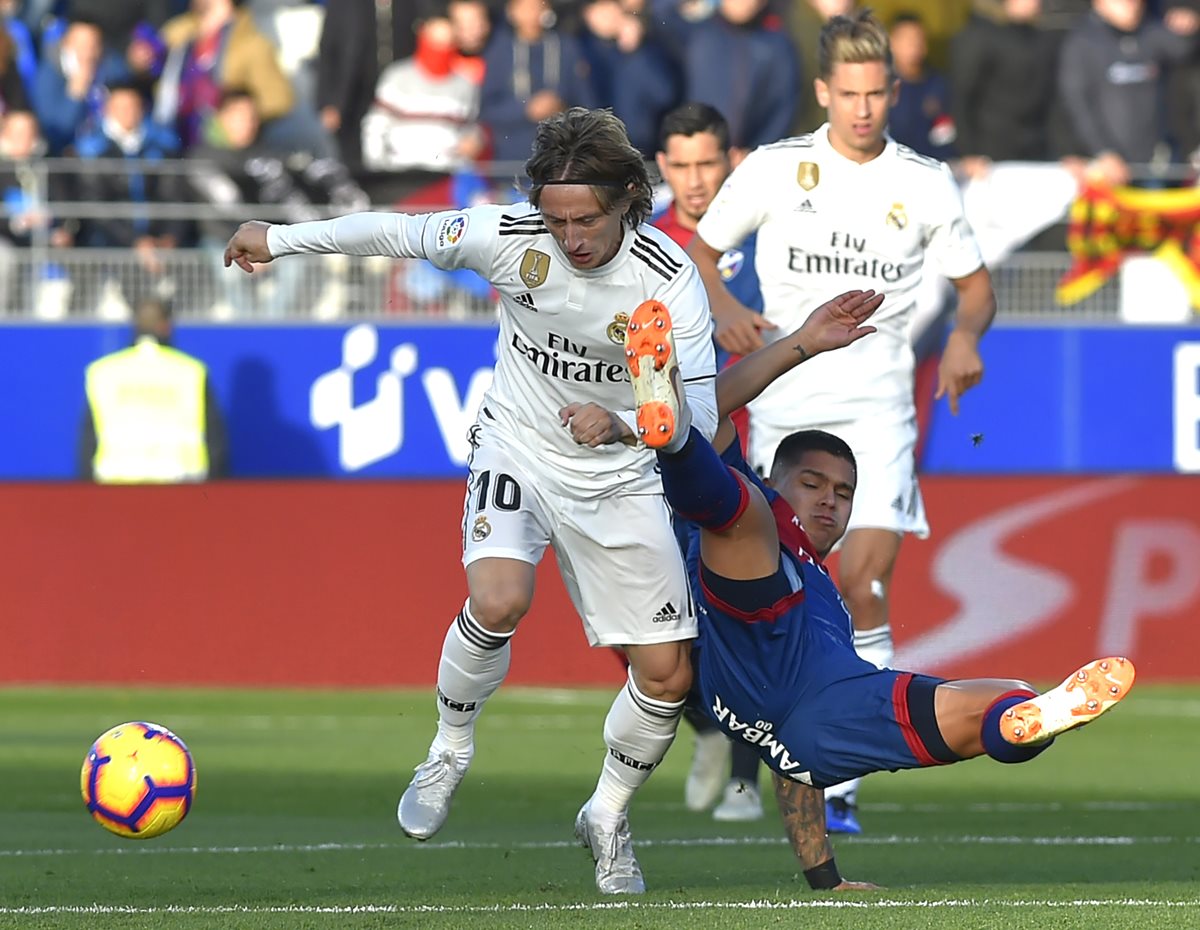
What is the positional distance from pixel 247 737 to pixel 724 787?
10.7 ft

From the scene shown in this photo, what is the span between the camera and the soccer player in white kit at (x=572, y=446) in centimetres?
664

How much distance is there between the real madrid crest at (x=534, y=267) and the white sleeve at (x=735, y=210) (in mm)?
1996

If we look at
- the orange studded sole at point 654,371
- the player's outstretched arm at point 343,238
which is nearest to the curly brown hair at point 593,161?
the player's outstretched arm at point 343,238

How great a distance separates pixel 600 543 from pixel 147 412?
9.42 meters

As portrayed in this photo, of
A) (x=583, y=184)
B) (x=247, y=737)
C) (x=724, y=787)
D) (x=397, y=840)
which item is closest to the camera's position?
(x=583, y=184)

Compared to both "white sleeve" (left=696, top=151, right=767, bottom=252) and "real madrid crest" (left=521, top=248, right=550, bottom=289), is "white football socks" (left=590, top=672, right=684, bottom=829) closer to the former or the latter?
"real madrid crest" (left=521, top=248, right=550, bottom=289)

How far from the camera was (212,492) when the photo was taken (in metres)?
14.7

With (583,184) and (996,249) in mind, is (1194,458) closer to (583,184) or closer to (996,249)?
(996,249)

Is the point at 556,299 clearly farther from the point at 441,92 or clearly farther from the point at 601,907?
the point at 441,92

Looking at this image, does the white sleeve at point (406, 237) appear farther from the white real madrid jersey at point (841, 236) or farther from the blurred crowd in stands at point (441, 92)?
the blurred crowd in stands at point (441, 92)

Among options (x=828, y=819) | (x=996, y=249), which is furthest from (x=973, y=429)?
(x=828, y=819)

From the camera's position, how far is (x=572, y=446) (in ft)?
23.1

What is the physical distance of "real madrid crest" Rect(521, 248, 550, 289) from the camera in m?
6.81

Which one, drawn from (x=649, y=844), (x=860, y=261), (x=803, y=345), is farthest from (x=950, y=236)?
(x=649, y=844)
